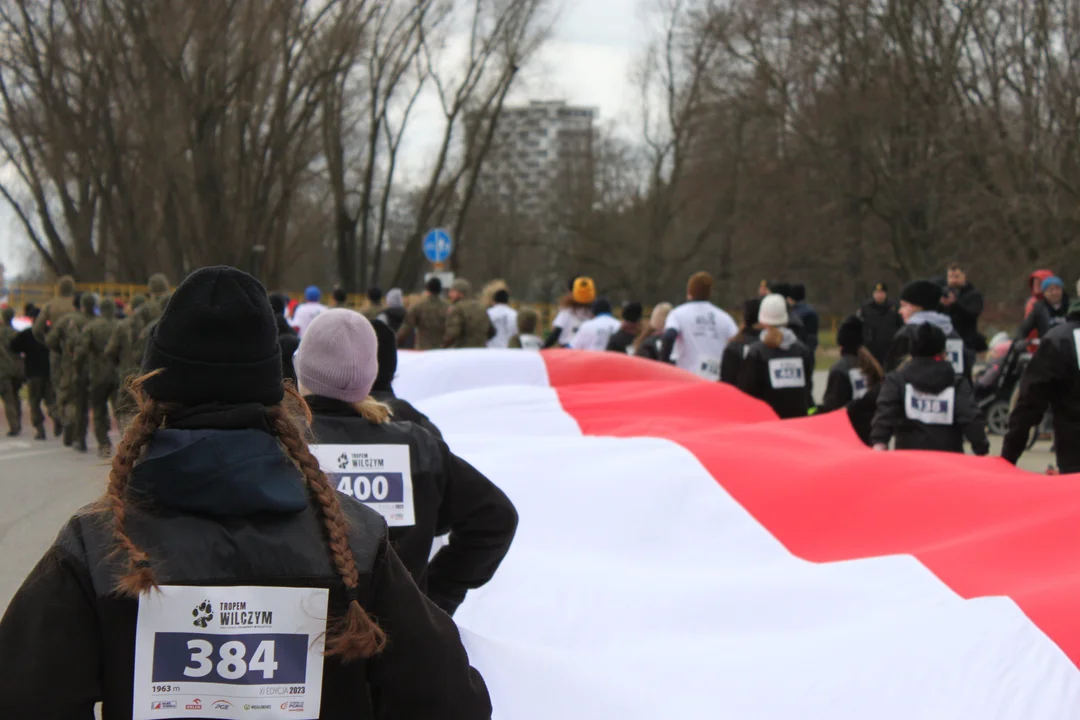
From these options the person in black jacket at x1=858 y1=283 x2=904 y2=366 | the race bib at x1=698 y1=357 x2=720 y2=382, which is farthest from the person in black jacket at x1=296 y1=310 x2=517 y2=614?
the person in black jacket at x1=858 y1=283 x2=904 y2=366

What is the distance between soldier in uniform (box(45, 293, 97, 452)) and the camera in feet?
43.0

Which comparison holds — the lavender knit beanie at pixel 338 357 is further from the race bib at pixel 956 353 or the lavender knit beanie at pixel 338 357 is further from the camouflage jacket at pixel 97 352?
the camouflage jacket at pixel 97 352

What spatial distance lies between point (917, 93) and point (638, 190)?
43.5 feet

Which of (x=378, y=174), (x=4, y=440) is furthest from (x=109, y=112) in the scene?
(x=4, y=440)

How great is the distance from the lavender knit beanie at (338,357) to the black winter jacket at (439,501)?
0.05 m

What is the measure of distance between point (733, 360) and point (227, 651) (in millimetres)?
7562

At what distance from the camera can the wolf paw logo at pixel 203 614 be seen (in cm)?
189

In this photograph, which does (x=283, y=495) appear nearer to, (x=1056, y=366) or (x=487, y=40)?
(x=1056, y=366)

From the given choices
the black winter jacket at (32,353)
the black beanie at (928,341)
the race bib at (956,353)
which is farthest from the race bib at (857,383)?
the black winter jacket at (32,353)

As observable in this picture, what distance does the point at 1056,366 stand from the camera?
635 centimetres

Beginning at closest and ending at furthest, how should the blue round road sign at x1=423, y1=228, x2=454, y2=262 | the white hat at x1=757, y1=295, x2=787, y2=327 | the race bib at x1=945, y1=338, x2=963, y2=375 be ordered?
1. the white hat at x1=757, y1=295, x2=787, y2=327
2. the race bib at x1=945, y1=338, x2=963, y2=375
3. the blue round road sign at x1=423, y1=228, x2=454, y2=262

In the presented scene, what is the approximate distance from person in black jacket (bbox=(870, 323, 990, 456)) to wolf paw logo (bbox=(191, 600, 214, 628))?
5687mm

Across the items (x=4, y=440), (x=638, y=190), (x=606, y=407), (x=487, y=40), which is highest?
(x=487, y=40)

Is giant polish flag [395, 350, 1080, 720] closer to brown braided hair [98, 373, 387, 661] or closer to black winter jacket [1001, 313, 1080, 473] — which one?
black winter jacket [1001, 313, 1080, 473]
